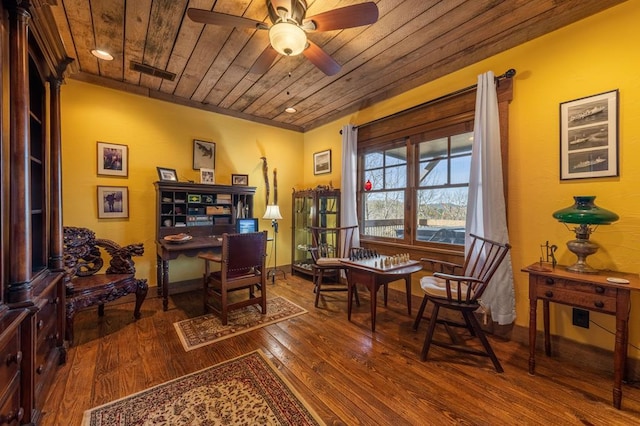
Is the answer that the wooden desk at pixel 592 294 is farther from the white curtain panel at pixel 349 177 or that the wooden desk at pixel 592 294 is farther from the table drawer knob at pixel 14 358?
the table drawer knob at pixel 14 358

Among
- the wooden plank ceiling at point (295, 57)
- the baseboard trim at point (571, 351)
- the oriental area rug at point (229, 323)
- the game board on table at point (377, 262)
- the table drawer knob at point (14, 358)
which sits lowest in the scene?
the oriental area rug at point (229, 323)

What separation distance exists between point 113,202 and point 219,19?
2.68 meters

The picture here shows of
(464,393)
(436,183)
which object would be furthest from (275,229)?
(464,393)

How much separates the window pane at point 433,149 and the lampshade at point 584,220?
1.33 m

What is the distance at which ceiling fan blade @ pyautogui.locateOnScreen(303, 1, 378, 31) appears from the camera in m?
1.62

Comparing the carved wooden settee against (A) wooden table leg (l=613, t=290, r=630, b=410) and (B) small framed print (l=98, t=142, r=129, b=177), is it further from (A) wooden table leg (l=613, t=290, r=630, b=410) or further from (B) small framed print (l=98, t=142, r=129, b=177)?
(A) wooden table leg (l=613, t=290, r=630, b=410)

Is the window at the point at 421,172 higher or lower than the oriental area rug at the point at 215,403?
higher

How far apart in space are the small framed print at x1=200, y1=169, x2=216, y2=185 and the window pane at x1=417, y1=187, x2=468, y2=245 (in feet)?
9.64

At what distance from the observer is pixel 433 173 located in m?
3.06

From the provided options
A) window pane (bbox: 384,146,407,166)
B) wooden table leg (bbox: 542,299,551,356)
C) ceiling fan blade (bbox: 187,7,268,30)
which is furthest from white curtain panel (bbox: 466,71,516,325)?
ceiling fan blade (bbox: 187,7,268,30)

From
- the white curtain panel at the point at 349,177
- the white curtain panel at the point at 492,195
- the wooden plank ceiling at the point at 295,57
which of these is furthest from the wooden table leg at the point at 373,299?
the wooden plank ceiling at the point at 295,57

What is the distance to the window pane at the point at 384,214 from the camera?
11.2 feet

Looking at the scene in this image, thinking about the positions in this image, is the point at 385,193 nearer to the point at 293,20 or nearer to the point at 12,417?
the point at 293,20

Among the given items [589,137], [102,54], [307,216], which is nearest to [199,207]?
[307,216]
